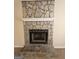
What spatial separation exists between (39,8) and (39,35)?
1180mm

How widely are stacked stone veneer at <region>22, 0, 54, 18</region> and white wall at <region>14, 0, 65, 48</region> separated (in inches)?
8.6

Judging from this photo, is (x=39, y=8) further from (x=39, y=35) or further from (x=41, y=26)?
(x=39, y=35)

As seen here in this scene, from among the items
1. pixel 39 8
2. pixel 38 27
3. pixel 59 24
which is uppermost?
pixel 39 8

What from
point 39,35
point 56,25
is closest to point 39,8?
point 56,25

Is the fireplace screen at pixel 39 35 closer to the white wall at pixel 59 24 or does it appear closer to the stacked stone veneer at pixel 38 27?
the stacked stone veneer at pixel 38 27

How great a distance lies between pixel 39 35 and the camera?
22.1 feet

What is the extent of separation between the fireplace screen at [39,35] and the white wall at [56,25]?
16.0 inches

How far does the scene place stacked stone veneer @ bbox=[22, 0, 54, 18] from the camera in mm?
6680

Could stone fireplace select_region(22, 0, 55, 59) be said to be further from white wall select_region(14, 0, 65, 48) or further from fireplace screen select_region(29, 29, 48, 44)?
white wall select_region(14, 0, 65, 48)

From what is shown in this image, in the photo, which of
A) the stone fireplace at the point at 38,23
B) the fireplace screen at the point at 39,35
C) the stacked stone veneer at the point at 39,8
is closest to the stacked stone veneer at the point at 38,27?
the stone fireplace at the point at 38,23

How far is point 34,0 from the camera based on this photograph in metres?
6.65

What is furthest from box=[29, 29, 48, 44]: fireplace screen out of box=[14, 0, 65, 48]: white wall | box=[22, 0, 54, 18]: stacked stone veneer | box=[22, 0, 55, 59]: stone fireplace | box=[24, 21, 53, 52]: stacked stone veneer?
box=[22, 0, 54, 18]: stacked stone veneer

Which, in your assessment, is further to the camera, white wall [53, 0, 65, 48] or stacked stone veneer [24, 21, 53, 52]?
stacked stone veneer [24, 21, 53, 52]
